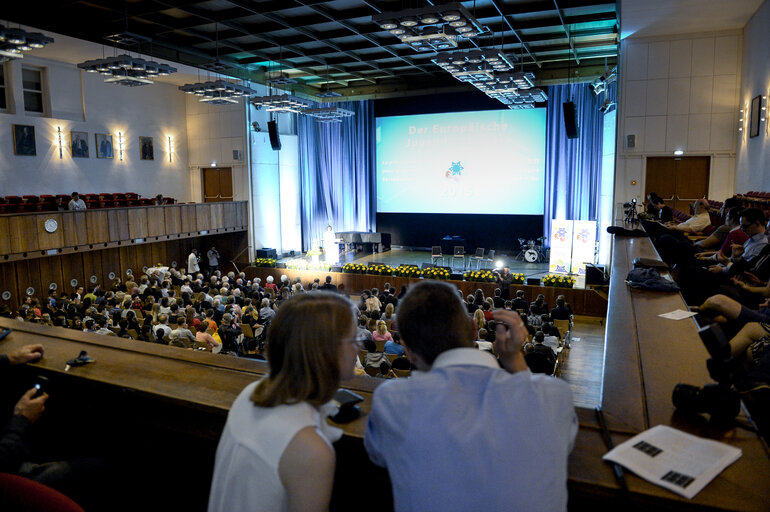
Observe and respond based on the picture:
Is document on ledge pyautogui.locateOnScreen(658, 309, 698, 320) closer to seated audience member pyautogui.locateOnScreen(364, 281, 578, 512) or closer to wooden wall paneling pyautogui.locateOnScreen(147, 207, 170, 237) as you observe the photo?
seated audience member pyautogui.locateOnScreen(364, 281, 578, 512)

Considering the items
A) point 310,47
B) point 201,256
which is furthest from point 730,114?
point 201,256

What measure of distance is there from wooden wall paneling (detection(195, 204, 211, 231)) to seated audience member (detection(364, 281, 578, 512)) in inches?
610

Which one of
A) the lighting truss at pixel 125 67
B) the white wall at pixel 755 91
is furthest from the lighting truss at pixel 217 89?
the white wall at pixel 755 91

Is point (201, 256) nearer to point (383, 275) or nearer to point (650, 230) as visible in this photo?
point (383, 275)

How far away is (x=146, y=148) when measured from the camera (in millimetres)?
16922

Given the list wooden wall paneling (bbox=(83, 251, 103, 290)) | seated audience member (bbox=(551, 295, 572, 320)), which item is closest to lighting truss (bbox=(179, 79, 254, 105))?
wooden wall paneling (bbox=(83, 251, 103, 290))

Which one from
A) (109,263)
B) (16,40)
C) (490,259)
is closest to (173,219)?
(109,263)

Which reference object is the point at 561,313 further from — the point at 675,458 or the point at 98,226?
the point at 98,226

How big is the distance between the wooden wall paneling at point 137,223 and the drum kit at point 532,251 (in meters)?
11.9

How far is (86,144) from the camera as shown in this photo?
14922 mm

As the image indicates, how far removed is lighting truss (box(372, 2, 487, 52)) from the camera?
7730 millimetres

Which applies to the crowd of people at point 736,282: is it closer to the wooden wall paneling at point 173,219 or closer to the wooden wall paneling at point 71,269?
the wooden wall paneling at point 173,219

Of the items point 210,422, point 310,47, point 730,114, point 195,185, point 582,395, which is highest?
point 310,47

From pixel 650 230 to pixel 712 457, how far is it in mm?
6284
